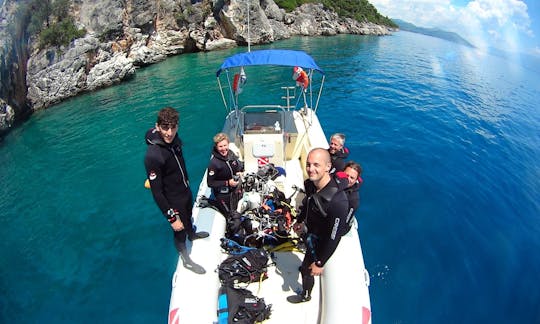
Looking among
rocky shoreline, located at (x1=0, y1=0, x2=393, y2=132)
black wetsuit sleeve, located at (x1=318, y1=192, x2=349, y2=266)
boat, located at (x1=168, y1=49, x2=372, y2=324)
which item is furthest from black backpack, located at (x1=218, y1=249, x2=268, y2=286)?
rocky shoreline, located at (x1=0, y1=0, x2=393, y2=132)

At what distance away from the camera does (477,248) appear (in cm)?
590

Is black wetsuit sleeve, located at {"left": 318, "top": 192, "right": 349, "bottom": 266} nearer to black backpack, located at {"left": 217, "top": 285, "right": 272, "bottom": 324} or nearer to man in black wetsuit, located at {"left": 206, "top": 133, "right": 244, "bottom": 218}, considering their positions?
black backpack, located at {"left": 217, "top": 285, "right": 272, "bottom": 324}

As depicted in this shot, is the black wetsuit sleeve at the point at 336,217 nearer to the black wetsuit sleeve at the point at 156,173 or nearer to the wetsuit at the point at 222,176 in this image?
the black wetsuit sleeve at the point at 156,173

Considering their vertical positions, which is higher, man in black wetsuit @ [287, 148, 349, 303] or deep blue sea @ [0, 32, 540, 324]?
man in black wetsuit @ [287, 148, 349, 303]

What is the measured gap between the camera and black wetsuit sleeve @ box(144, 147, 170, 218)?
288cm

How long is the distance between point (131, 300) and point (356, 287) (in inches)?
157

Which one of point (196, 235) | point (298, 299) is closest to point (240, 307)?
point (298, 299)

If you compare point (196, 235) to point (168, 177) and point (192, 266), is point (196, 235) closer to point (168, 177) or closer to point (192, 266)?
point (192, 266)

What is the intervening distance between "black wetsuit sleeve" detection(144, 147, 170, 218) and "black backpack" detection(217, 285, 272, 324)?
1.43 meters

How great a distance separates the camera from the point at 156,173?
9.66 feet

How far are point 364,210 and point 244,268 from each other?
4.02 metres

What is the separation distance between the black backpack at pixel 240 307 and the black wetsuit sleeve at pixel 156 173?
1.43m

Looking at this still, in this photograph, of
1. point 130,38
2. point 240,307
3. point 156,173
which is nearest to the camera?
point 156,173

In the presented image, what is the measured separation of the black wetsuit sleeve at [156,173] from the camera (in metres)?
2.88
